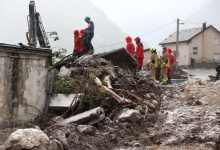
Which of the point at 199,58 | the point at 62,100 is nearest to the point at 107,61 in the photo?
the point at 62,100

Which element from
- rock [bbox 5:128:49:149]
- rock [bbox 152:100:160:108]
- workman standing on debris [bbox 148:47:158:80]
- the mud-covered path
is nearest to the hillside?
workman standing on debris [bbox 148:47:158:80]

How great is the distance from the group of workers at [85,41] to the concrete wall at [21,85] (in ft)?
13.2

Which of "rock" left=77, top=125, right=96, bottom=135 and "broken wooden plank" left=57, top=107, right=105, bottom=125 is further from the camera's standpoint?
"broken wooden plank" left=57, top=107, right=105, bottom=125

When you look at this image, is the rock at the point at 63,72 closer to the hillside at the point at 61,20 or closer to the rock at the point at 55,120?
the rock at the point at 55,120

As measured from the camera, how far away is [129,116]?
8.39 m

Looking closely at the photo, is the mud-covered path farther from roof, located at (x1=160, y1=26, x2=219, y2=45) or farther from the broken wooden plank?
roof, located at (x1=160, y1=26, x2=219, y2=45)

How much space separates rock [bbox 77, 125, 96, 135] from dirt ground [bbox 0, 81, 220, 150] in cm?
8

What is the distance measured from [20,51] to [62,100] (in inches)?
64.4

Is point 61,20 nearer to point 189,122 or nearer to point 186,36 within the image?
point 186,36

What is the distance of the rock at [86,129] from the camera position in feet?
24.3

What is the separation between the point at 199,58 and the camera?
49344 millimetres

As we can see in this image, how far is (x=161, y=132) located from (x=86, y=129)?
164 cm

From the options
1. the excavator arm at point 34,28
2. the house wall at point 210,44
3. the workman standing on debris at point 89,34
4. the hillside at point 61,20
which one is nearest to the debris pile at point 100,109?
the workman standing on debris at point 89,34

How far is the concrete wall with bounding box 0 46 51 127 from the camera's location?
828cm
